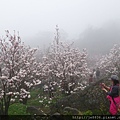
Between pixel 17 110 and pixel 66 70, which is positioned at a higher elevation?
pixel 66 70

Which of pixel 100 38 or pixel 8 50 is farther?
pixel 100 38

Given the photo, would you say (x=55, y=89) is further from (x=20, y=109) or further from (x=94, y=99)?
(x=94, y=99)

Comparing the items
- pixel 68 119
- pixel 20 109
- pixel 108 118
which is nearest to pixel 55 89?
pixel 20 109

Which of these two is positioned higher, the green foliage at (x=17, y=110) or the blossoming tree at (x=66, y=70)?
the blossoming tree at (x=66, y=70)

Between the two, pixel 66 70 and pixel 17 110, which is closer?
pixel 17 110

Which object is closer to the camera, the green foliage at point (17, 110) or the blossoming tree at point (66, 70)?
the green foliage at point (17, 110)

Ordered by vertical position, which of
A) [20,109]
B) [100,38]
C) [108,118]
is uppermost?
[100,38]

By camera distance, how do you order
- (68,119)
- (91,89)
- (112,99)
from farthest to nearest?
1. (91,89)
2. (68,119)
3. (112,99)

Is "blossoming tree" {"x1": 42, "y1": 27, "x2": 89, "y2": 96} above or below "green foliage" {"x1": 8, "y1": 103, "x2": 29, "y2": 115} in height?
above

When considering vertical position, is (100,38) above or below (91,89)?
above

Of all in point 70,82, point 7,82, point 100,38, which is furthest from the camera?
point 100,38

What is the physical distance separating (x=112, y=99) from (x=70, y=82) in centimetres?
1065

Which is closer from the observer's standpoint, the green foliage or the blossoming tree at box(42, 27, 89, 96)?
the green foliage

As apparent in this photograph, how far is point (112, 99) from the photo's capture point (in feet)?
26.5
